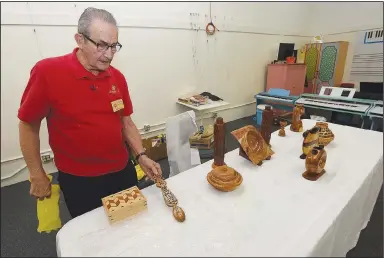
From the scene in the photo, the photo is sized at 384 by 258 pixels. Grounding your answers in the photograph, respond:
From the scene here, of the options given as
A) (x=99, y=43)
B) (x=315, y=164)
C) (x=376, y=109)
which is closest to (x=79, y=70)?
(x=99, y=43)

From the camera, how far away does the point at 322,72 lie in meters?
4.34

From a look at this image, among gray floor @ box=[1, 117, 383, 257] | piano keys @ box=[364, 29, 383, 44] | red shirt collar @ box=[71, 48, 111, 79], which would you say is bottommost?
gray floor @ box=[1, 117, 383, 257]

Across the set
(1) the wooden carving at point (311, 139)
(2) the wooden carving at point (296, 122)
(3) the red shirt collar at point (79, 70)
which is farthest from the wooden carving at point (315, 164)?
(3) the red shirt collar at point (79, 70)

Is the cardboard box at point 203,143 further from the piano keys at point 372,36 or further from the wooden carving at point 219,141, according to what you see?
the piano keys at point 372,36

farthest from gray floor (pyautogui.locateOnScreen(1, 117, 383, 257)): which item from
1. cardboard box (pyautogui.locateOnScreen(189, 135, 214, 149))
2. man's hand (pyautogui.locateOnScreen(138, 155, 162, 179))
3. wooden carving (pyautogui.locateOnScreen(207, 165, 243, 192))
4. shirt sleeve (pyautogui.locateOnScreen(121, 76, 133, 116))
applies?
cardboard box (pyautogui.locateOnScreen(189, 135, 214, 149))

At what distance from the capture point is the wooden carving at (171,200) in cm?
72

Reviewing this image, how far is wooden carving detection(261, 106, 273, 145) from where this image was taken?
3.71ft

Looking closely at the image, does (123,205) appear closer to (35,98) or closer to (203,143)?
(35,98)

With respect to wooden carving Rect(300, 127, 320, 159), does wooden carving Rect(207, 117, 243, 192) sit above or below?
below

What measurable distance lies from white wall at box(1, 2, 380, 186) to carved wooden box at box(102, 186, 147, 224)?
2125 mm

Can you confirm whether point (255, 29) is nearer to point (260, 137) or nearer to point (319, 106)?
point (319, 106)

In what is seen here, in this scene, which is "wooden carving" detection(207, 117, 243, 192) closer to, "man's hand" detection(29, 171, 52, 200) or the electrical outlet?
"man's hand" detection(29, 171, 52, 200)

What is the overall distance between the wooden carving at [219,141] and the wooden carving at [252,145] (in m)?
0.09

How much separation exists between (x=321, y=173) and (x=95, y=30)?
1184 millimetres
